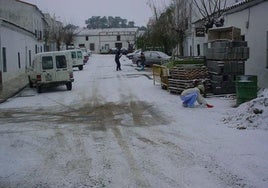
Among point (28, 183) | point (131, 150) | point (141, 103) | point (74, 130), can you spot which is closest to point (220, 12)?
point (141, 103)

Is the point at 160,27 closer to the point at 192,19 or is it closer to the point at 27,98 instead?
the point at 192,19

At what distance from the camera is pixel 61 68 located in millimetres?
22312

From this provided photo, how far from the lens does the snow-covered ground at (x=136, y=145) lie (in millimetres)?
7223

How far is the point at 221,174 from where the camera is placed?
728cm

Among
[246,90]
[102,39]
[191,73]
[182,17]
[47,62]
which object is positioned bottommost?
[246,90]

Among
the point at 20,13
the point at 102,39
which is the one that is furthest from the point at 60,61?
the point at 102,39

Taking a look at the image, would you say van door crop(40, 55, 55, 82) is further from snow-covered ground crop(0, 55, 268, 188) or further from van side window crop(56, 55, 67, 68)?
snow-covered ground crop(0, 55, 268, 188)

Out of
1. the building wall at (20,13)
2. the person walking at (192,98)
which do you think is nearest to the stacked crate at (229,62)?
the person walking at (192,98)

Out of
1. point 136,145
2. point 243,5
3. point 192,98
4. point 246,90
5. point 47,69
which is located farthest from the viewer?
point 47,69

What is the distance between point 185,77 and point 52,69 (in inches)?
283

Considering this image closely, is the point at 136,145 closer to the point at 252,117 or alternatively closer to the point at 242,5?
the point at 252,117

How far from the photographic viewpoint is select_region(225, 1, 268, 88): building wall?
60.3 ft

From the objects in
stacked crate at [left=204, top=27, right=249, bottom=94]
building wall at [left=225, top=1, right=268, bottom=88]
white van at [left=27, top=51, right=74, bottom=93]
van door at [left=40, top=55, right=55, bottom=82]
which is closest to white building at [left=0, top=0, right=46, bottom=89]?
white van at [left=27, top=51, right=74, bottom=93]

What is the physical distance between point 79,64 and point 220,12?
19.4 meters
